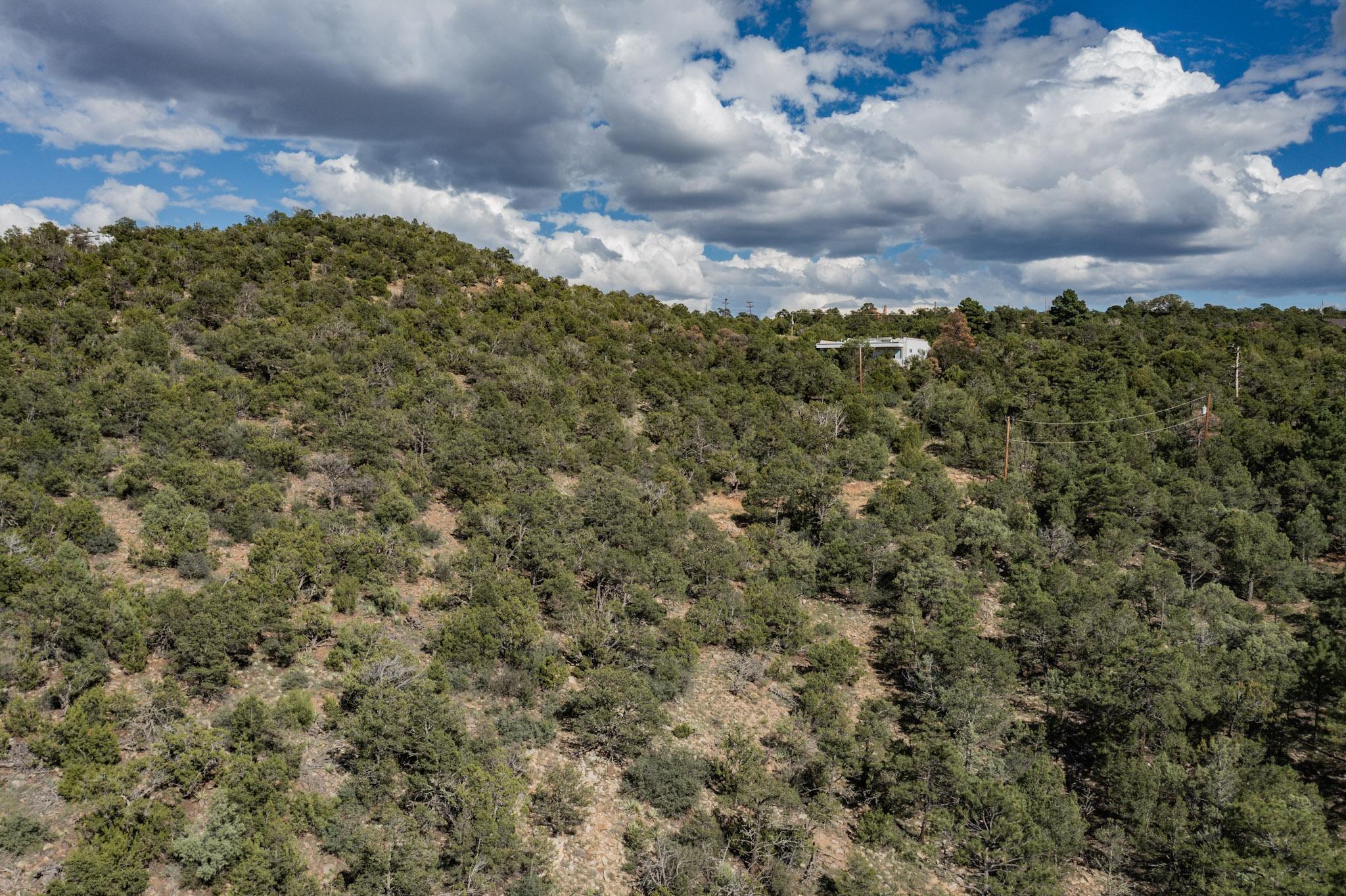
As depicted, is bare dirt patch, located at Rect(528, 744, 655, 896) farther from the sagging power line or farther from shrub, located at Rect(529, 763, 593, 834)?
the sagging power line

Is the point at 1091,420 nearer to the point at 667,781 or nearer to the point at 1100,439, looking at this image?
the point at 1100,439

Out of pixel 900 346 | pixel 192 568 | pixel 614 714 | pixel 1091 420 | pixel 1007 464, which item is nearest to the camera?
pixel 614 714

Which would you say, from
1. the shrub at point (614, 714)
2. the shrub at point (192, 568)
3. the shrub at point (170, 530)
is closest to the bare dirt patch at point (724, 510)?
the shrub at point (614, 714)

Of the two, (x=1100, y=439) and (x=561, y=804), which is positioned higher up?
(x=1100, y=439)

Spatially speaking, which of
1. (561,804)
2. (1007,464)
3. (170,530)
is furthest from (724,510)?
(170,530)

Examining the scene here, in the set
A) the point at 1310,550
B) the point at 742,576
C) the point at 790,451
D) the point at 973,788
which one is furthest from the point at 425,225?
the point at 1310,550

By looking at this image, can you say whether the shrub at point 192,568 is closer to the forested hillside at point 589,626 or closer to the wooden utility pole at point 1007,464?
the forested hillside at point 589,626

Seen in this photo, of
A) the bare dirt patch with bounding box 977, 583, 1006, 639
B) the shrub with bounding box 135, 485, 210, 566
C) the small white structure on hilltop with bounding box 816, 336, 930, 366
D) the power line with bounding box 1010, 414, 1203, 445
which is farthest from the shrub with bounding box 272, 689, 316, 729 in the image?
the small white structure on hilltop with bounding box 816, 336, 930, 366

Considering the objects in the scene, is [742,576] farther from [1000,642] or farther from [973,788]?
[973,788]
